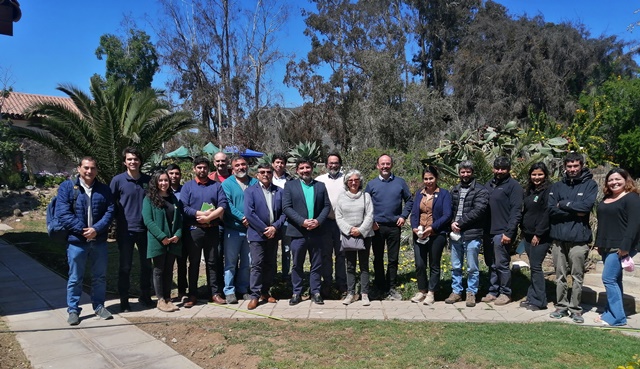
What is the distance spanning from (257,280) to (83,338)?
1.96 m

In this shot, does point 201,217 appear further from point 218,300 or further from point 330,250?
point 330,250

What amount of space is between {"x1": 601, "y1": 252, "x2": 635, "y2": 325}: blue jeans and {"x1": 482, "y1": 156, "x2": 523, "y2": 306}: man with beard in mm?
1014

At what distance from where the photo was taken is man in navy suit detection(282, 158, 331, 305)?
562 centimetres

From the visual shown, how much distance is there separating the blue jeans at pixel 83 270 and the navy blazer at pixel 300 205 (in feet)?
6.92

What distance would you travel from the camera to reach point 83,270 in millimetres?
5023

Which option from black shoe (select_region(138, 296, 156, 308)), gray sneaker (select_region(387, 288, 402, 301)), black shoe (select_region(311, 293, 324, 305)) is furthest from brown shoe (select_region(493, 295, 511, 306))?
black shoe (select_region(138, 296, 156, 308))

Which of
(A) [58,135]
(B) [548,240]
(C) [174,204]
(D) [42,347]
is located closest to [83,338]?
(D) [42,347]

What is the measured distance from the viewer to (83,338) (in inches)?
180

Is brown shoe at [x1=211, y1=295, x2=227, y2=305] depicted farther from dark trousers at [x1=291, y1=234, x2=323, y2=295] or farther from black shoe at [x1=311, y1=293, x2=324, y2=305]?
black shoe at [x1=311, y1=293, x2=324, y2=305]

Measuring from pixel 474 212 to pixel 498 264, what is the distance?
2.53ft

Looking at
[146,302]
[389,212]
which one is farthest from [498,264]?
[146,302]

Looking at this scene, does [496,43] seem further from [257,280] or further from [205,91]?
[257,280]

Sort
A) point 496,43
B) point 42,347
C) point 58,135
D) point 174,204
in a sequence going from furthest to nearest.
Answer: point 496,43, point 58,135, point 174,204, point 42,347

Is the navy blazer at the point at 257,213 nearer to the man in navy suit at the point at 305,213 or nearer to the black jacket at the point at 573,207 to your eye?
the man in navy suit at the point at 305,213
